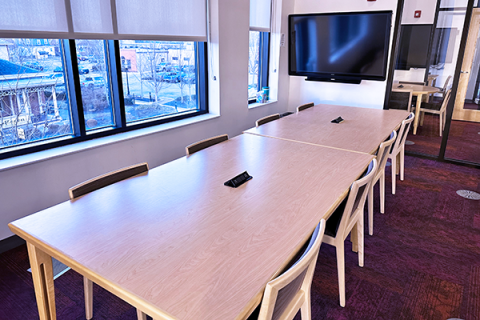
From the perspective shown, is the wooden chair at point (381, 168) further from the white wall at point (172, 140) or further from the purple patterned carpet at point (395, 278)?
the white wall at point (172, 140)

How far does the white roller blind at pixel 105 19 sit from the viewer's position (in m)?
2.24

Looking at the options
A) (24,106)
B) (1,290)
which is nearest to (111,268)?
(1,290)

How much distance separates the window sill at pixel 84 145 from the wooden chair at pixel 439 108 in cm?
315

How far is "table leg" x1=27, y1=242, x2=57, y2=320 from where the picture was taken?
137 centimetres

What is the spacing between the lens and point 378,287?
7.07 ft

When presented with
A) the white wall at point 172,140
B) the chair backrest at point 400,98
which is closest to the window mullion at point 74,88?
the white wall at point 172,140

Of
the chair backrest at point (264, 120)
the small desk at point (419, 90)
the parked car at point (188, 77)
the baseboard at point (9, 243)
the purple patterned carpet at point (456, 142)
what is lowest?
the baseboard at point (9, 243)

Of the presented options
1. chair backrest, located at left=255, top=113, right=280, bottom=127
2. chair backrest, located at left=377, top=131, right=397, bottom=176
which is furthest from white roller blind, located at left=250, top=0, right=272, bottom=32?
chair backrest, located at left=377, top=131, right=397, bottom=176

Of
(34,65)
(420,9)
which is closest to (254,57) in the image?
(420,9)

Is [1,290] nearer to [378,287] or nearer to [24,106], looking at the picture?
[24,106]

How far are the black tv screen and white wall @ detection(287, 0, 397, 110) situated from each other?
0.86 feet

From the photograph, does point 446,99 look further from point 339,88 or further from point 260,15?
point 260,15

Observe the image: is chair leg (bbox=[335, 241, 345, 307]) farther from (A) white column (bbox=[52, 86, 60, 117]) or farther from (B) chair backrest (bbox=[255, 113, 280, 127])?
(A) white column (bbox=[52, 86, 60, 117])

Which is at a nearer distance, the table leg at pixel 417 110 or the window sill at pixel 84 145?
the window sill at pixel 84 145
